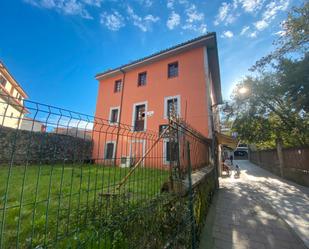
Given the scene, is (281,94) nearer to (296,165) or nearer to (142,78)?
(296,165)

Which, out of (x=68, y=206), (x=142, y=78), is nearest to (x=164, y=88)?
(x=142, y=78)

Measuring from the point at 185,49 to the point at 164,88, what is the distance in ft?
10.7

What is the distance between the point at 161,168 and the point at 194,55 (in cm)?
1080

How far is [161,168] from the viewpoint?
128 inches

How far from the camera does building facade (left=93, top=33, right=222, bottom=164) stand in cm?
1098

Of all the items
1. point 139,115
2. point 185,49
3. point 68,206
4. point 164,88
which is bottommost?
point 68,206

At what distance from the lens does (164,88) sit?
1266 centimetres

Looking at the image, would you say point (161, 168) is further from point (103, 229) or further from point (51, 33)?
point (51, 33)

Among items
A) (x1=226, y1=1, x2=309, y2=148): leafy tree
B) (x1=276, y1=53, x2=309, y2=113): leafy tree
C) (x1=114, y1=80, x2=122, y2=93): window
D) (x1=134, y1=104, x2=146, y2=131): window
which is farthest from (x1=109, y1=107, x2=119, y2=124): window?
(x1=276, y1=53, x2=309, y2=113): leafy tree

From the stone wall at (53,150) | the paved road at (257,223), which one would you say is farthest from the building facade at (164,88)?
the stone wall at (53,150)

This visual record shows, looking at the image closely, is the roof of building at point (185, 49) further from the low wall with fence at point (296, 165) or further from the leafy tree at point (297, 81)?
the low wall with fence at point (296, 165)

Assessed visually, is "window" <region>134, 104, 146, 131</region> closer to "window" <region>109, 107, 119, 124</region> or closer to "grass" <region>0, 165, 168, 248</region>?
"window" <region>109, 107, 119, 124</region>

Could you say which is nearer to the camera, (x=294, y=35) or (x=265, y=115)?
(x=294, y=35)

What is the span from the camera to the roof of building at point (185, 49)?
36.6 ft
